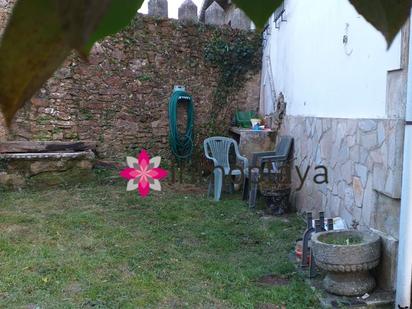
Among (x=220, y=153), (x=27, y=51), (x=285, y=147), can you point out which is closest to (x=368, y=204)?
(x=285, y=147)

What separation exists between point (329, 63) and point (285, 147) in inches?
51.6

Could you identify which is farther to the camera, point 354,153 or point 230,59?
point 230,59

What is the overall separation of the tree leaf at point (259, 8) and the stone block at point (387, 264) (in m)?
2.18

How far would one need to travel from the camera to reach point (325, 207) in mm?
3438

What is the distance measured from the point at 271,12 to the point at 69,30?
0.17m

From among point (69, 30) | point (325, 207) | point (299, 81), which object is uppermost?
point (299, 81)

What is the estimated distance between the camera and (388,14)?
26cm

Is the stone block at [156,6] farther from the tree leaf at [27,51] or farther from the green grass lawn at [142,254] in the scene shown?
the green grass lawn at [142,254]

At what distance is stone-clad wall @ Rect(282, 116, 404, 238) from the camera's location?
7.49 feet

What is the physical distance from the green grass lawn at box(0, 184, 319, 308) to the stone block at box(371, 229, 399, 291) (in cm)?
43

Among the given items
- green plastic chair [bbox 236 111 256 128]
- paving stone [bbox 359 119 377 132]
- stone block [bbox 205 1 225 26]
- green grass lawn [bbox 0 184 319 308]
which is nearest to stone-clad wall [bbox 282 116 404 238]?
paving stone [bbox 359 119 377 132]

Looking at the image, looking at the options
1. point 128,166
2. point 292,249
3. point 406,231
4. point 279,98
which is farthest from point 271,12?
point 128,166

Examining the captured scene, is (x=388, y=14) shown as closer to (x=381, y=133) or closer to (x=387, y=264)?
(x=387, y=264)

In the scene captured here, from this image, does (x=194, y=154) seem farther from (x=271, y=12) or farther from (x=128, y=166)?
(x=271, y=12)
